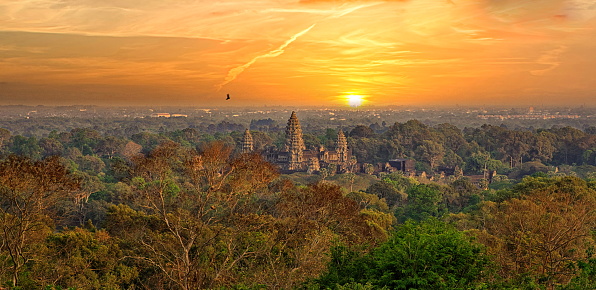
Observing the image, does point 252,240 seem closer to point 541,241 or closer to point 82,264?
point 82,264

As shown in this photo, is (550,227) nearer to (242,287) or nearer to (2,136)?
(242,287)

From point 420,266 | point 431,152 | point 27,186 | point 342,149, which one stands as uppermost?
point 27,186

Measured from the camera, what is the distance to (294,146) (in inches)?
3935

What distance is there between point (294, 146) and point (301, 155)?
2227 mm

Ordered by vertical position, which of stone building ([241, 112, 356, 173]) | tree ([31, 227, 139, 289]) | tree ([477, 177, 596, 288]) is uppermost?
tree ([477, 177, 596, 288])

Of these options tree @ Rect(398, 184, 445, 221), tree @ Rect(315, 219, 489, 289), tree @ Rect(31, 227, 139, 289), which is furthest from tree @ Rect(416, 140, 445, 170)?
tree @ Rect(315, 219, 489, 289)

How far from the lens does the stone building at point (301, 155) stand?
97000 mm

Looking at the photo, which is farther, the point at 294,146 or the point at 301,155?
the point at 301,155

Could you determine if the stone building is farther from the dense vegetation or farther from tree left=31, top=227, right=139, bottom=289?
tree left=31, top=227, right=139, bottom=289

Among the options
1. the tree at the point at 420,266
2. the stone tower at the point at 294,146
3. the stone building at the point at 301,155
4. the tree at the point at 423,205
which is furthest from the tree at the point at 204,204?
the stone tower at the point at 294,146

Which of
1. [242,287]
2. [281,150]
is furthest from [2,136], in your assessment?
[242,287]

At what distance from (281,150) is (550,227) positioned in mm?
87009

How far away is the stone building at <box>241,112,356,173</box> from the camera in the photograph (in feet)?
318

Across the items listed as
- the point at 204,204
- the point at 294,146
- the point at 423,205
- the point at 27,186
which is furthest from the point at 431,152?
the point at 27,186
